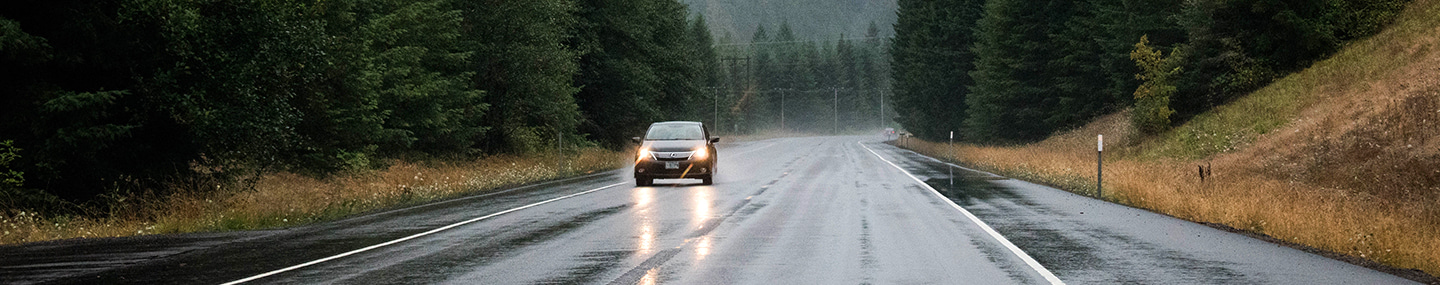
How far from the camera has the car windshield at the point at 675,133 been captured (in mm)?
25297

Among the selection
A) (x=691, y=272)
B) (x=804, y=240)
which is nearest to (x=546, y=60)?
(x=804, y=240)

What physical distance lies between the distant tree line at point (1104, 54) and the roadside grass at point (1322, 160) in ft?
3.88

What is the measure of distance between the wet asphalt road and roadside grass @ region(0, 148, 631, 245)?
2.69 feet

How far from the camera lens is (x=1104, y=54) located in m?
42.7

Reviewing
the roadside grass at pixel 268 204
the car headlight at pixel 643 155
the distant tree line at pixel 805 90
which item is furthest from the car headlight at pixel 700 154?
the distant tree line at pixel 805 90

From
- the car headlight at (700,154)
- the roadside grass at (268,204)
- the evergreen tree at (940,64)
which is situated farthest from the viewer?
the evergreen tree at (940,64)

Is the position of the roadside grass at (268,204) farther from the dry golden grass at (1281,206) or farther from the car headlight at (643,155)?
the dry golden grass at (1281,206)

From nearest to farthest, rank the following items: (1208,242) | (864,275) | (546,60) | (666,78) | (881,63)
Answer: (864,275)
(1208,242)
(546,60)
(666,78)
(881,63)

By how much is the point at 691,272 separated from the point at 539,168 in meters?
22.4

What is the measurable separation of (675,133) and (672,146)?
4.42 feet

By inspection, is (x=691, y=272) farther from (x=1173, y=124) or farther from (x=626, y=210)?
(x=1173, y=124)

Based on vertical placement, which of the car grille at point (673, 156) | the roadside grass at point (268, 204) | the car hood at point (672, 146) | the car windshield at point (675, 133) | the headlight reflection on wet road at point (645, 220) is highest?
the car windshield at point (675, 133)

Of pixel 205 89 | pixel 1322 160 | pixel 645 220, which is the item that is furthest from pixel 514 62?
pixel 1322 160

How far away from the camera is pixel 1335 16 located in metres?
30.9
